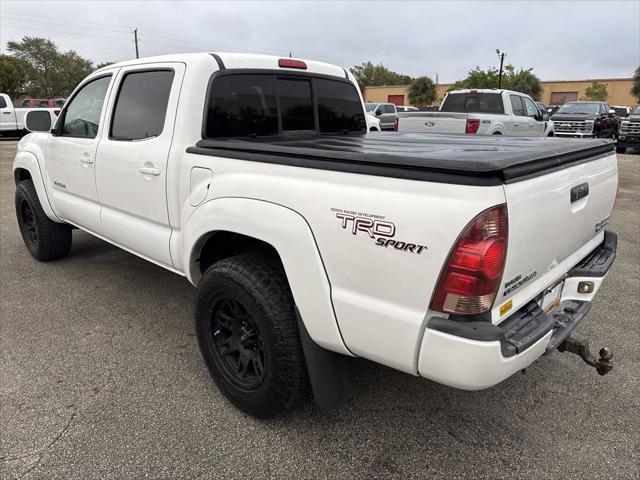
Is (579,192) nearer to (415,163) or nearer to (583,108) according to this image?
(415,163)

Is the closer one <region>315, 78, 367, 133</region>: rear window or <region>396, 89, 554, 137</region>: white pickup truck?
<region>315, 78, 367, 133</region>: rear window

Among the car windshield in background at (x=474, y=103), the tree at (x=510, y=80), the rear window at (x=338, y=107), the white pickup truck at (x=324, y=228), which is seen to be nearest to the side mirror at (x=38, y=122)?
the white pickup truck at (x=324, y=228)

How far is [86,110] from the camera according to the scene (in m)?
3.94

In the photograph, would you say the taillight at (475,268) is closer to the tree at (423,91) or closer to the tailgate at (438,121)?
the tailgate at (438,121)

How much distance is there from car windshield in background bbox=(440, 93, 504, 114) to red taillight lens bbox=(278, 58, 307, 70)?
9.80 meters

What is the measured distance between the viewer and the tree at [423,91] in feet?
181

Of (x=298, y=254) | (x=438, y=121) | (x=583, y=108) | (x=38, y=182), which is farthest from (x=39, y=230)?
(x=583, y=108)

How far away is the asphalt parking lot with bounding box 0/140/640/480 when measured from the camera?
7.52 ft

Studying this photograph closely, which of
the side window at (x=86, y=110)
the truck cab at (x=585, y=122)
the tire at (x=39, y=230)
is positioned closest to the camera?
the side window at (x=86, y=110)

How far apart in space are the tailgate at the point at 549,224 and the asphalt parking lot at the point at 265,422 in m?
0.84

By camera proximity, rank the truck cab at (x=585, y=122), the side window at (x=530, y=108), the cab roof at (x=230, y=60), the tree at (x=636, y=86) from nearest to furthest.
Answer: the cab roof at (x=230, y=60) < the side window at (x=530, y=108) < the truck cab at (x=585, y=122) < the tree at (x=636, y=86)

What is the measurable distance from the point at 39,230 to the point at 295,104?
2.95 metres

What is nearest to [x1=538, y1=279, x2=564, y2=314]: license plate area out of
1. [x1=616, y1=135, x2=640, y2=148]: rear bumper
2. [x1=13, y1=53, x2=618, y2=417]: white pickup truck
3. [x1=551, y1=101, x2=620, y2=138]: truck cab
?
[x1=13, y1=53, x2=618, y2=417]: white pickup truck

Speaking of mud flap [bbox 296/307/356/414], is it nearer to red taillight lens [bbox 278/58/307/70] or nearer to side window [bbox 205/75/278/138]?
side window [bbox 205/75/278/138]
